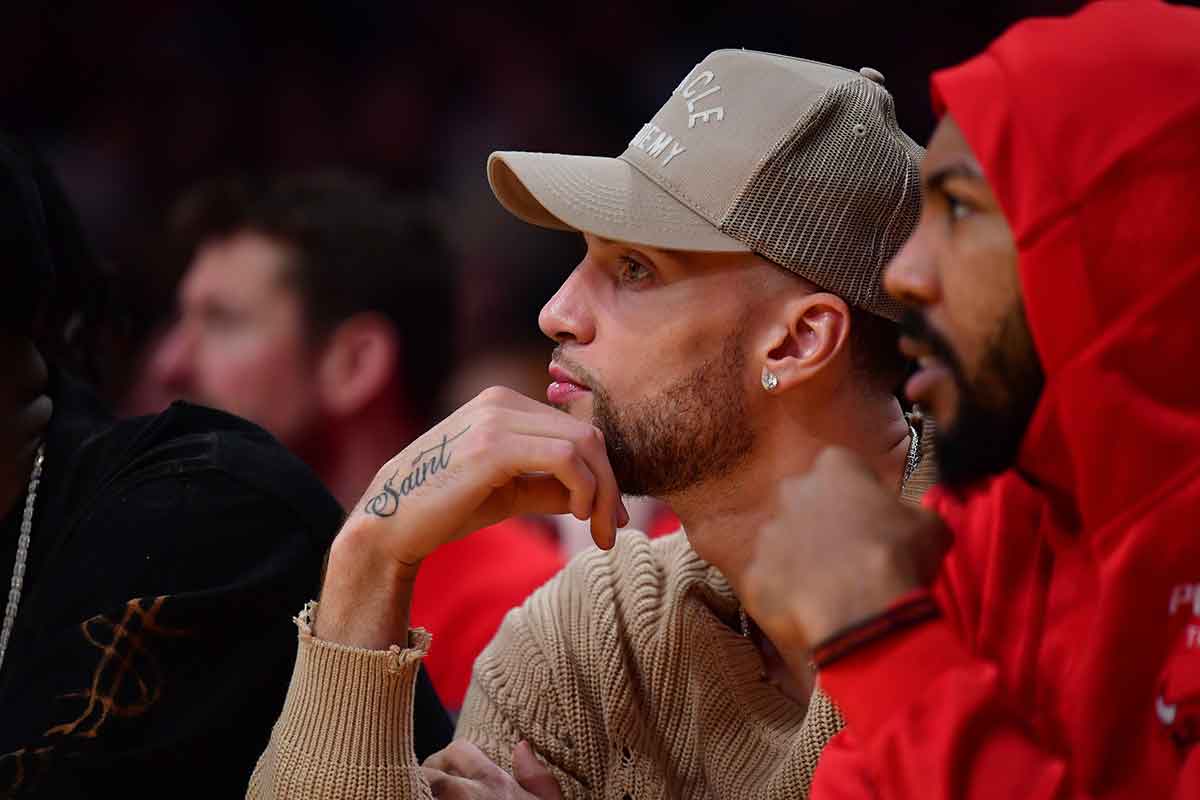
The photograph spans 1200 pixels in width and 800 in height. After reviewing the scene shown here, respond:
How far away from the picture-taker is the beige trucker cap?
2389mm

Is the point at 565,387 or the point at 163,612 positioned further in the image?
the point at 565,387

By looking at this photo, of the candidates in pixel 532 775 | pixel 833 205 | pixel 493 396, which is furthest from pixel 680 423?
pixel 532 775

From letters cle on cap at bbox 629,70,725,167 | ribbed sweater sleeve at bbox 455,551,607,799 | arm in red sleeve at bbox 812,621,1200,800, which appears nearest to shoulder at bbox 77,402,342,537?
ribbed sweater sleeve at bbox 455,551,607,799

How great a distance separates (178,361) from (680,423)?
227cm

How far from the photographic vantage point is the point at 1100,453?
67.5 inches

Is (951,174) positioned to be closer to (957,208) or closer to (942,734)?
(957,208)

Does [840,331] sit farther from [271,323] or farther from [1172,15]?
[271,323]

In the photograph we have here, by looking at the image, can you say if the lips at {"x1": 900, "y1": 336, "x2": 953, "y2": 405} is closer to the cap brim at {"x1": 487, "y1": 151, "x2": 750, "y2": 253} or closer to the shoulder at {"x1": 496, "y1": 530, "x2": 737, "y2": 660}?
the cap brim at {"x1": 487, "y1": 151, "x2": 750, "y2": 253}

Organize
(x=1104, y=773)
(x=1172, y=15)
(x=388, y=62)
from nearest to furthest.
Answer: (x=1104, y=773) → (x=1172, y=15) → (x=388, y=62)

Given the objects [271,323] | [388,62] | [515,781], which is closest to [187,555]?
[515,781]

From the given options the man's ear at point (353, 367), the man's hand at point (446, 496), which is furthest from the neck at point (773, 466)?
the man's ear at point (353, 367)

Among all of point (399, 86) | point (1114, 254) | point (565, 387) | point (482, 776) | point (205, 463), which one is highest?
point (1114, 254)

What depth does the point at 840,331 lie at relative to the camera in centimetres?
241

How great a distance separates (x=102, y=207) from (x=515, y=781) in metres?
4.13
